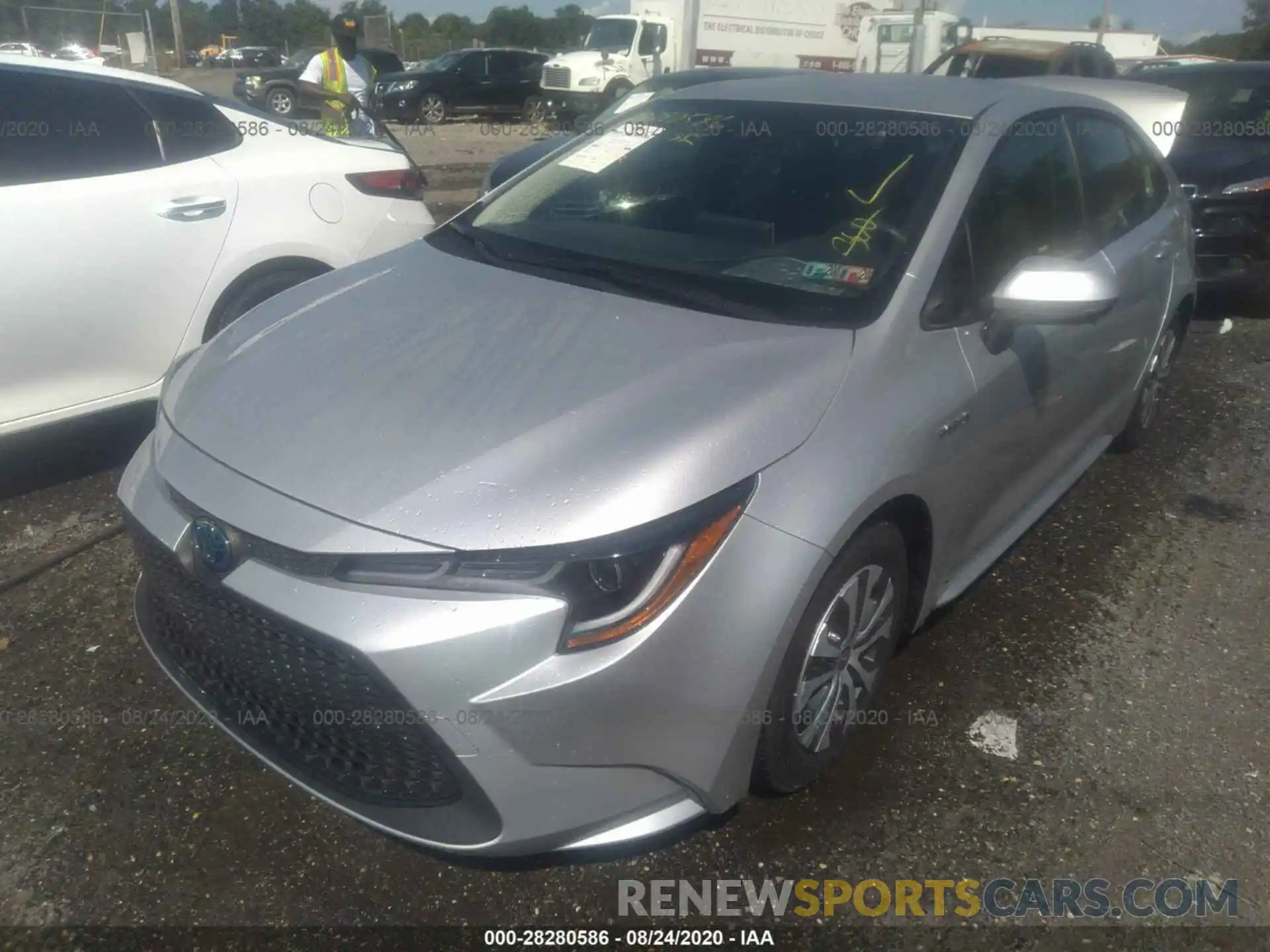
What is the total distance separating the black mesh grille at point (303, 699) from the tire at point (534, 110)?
Result: 2092 cm

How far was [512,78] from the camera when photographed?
22016 mm

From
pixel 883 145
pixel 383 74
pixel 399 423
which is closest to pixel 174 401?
pixel 399 423

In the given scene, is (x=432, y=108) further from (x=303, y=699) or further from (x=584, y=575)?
(x=584, y=575)

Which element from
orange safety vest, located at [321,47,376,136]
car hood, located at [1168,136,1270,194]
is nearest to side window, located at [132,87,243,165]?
orange safety vest, located at [321,47,376,136]

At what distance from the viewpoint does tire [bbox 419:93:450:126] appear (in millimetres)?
20812

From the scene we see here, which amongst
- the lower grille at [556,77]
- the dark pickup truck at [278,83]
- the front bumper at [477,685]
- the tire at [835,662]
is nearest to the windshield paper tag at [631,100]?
the tire at [835,662]

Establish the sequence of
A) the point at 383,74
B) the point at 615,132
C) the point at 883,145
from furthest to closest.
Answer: the point at 383,74 → the point at 615,132 → the point at 883,145

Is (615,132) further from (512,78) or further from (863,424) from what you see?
(512,78)

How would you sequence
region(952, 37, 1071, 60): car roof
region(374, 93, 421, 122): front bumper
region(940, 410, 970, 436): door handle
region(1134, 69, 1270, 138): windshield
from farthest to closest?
region(374, 93, 421, 122): front bumper < region(952, 37, 1071, 60): car roof < region(1134, 69, 1270, 138): windshield < region(940, 410, 970, 436): door handle

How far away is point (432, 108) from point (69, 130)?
18517mm

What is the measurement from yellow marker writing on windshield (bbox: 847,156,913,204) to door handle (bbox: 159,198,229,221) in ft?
8.32

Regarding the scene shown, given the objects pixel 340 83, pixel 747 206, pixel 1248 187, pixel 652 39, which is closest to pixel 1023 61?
pixel 1248 187

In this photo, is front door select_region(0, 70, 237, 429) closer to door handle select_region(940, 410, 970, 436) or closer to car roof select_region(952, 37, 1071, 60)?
door handle select_region(940, 410, 970, 436)

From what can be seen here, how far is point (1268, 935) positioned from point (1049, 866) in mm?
442
